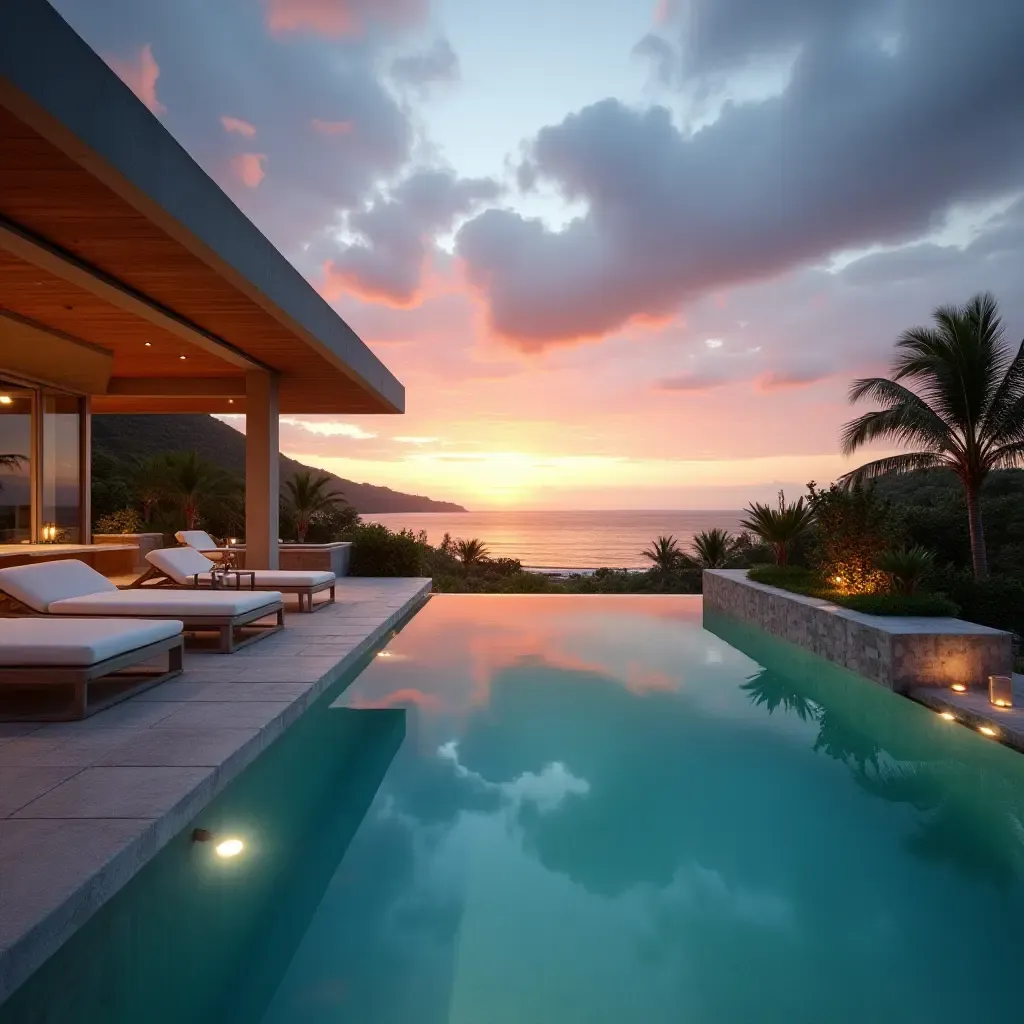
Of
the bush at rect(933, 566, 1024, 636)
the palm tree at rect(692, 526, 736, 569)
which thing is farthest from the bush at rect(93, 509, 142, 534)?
the bush at rect(933, 566, 1024, 636)

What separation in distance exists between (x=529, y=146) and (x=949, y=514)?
1265 centimetres

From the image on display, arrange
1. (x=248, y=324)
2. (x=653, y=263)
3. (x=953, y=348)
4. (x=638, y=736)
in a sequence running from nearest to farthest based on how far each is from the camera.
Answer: (x=638, y=736) → (x=248, y=324) → (x=653, y=263) → (x=953, y=348)

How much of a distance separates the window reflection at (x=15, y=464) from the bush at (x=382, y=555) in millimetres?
5848

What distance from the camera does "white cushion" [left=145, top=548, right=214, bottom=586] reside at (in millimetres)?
8461

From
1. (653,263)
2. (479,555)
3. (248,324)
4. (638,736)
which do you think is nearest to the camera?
(638,736)

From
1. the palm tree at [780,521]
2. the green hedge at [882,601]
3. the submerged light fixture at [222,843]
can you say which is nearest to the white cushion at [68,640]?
the submerged light fixture at [222,843]

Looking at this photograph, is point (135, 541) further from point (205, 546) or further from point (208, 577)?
point (208, 577)

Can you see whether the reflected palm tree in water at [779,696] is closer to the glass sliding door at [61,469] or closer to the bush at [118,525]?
the glass sliding door at [61,469]

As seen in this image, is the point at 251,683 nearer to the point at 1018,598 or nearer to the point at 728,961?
the point at 728,961

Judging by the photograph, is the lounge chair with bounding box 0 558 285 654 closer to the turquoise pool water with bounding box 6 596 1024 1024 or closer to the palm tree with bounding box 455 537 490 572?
the turquoise pool water with bounding box 6 596 1024 1024

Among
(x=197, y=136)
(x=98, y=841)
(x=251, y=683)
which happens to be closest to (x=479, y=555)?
(x=197, y=136)

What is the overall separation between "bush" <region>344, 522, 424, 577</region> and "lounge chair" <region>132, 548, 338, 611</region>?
5.16 metres

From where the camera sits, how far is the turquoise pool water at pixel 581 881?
101 inches

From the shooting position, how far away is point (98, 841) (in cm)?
285
